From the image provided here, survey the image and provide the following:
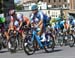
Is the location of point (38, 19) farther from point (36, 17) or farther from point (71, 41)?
point (71, 41)

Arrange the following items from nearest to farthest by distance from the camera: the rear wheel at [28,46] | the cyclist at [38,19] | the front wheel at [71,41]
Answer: the rear wheel at [28,46] < the cyclist at [38,19] < the front wheel at [71,41]

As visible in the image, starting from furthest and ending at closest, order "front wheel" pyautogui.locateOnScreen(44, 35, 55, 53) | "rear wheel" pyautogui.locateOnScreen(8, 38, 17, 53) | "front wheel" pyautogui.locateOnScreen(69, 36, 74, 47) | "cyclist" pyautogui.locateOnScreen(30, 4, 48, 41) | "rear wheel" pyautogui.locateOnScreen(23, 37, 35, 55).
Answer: "front wheel" pyautogui.locateOnScreen(69, 36, 74, 47) < "front wheel" pyautogui.locateOnScreen(44, 35, 55, 53) < "rear wheel" pyautogui.locateOnScreen(8, 38, 17, 53) < "cyclist" pyautogui.locateOnScreen(30, 4, 48, 41) < "rear wheel" pyautogui.locateOnScreen(23, 37, 35, 55)

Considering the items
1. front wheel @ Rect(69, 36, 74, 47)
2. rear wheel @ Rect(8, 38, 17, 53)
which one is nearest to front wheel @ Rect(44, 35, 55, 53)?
rear wheel @ Rect(8, 38, 17, 53)

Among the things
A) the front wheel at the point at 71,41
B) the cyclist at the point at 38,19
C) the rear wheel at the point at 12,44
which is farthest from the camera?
the front wheel at the point at 71,41

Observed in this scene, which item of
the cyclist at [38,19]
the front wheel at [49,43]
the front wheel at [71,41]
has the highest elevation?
the cyclist at [38,19]

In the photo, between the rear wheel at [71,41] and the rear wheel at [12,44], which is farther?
the rear wheel at [71,41]

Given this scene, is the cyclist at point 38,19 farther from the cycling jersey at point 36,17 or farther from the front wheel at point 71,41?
the front wheel at point 71,41

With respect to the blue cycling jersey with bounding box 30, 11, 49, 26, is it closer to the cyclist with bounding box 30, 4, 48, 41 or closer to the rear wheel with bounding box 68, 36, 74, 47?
the cyclist with bounding box 30, 4, 48, 41

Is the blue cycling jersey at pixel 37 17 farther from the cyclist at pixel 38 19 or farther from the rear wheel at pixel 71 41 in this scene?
the rear wheel at pixel 71 41

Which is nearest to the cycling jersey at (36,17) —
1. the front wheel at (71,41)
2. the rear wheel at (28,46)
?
the rear wheel at (28,46)

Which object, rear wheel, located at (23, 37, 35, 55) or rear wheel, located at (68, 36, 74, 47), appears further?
rear wheel, located at (68, 36, 74, 47)

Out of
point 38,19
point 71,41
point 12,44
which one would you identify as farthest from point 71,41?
point 12,44

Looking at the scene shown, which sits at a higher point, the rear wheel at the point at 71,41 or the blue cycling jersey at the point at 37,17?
the blue cycling jersey at the point at 37,17

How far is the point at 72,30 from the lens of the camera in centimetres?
1909
